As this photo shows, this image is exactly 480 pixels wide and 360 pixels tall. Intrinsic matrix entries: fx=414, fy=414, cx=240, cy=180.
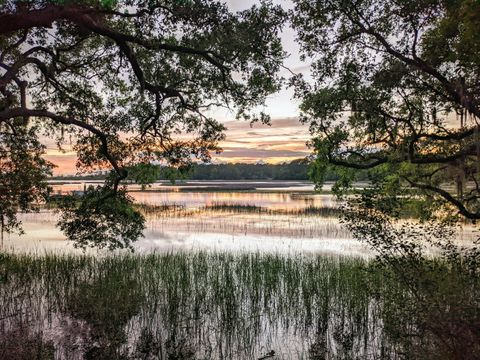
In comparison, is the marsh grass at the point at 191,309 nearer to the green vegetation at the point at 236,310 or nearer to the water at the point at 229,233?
the green vegetation at the point at 236,310

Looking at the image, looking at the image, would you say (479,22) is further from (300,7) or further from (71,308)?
(71,308)

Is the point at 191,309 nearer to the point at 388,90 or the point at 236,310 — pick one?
the point at 236,310

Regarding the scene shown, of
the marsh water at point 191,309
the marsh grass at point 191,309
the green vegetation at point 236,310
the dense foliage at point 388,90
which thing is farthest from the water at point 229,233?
the dense foliage at point 388,90

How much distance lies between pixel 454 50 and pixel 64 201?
10195 millimetres

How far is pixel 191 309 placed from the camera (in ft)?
38.0

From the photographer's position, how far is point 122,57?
11.5 m

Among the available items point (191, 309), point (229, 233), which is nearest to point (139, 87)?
point (191, 309)

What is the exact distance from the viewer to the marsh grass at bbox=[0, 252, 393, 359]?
30.0 feet

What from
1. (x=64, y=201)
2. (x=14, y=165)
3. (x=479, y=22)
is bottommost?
(x=64, y=201)

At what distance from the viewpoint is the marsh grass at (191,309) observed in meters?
9.16

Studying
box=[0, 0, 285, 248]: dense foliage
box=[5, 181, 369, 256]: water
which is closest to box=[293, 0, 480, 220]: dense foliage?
box=[0, 0, 285, 248]: dense foliage

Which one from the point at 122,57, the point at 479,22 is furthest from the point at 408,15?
the point at 122,57

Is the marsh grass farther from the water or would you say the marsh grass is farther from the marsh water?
the water

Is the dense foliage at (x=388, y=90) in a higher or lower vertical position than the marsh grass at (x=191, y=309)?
higher
